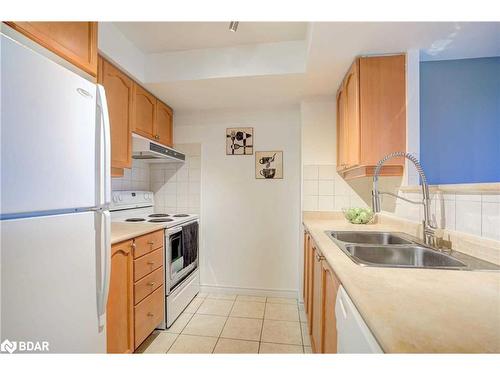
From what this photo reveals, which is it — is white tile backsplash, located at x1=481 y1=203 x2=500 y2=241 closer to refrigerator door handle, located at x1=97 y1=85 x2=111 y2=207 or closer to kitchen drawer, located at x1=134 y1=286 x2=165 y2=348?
refrigerator door handle, located at x1=97 y1=85 x2=111 y2=207

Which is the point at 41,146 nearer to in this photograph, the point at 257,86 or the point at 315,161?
the point at 257,86

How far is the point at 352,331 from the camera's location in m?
0.70

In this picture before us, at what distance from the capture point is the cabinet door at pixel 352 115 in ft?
5.71

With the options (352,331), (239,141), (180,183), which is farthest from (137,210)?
(352,331)

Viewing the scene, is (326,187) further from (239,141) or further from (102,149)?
(102,149)

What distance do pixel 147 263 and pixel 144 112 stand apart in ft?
4.52

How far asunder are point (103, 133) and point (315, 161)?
1.92 m

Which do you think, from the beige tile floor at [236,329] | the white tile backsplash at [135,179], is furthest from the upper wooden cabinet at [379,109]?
the white tile backsplash at [135,179]

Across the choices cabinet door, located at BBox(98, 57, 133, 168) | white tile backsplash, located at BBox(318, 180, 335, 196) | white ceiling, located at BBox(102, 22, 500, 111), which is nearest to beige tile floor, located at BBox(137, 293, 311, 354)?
white tile backsplash, located at BBox(318, 180, 335, 196)

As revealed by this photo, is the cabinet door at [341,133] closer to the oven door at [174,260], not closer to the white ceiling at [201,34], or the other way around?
the white ceiling at [201,34]

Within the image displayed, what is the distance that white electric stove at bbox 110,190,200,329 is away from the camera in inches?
81.2
